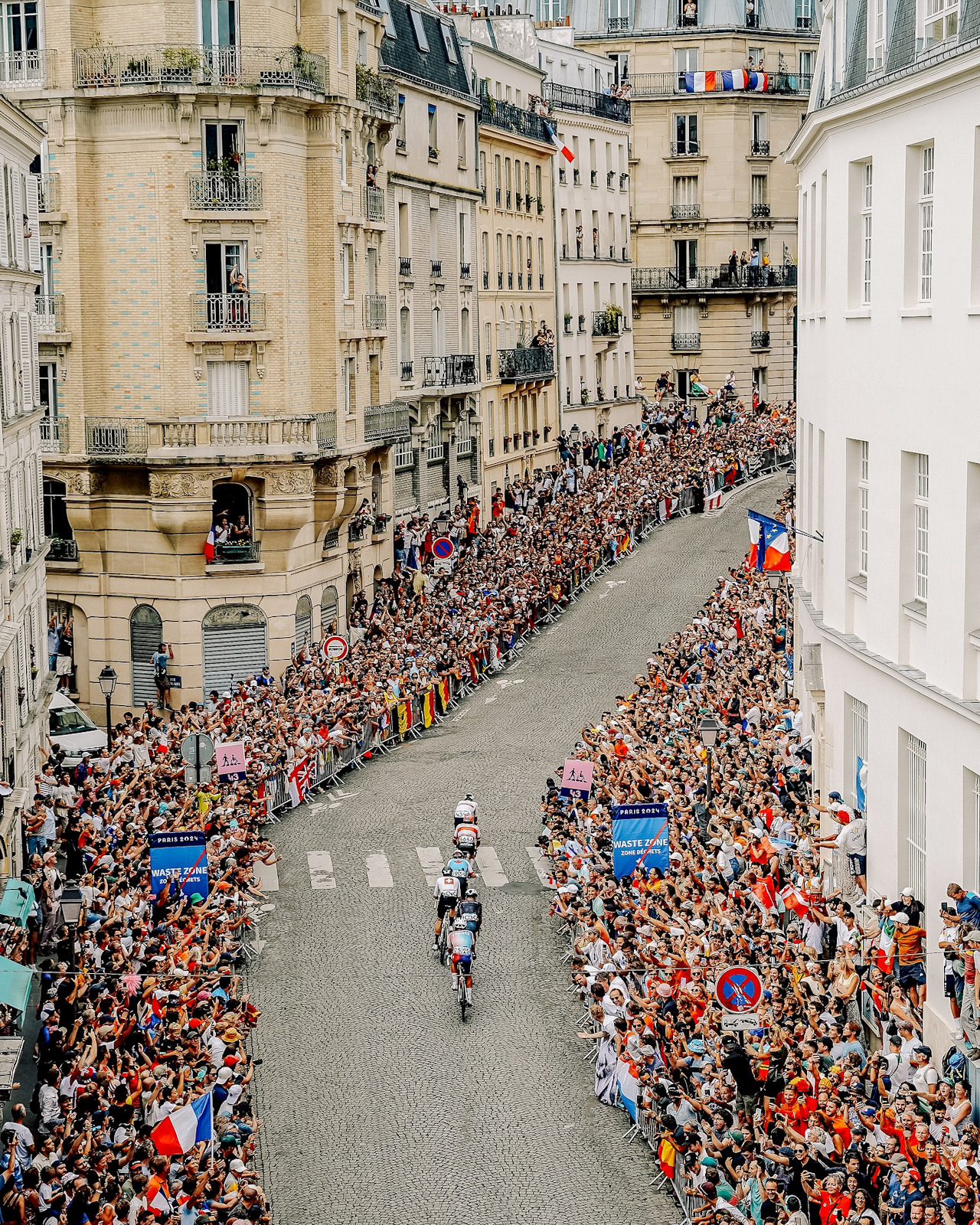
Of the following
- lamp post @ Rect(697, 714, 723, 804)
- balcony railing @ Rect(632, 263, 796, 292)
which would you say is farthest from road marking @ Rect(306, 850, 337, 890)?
balcony railing @ Rect(632, 263, 796, 292)

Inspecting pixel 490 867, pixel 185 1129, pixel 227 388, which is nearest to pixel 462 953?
pixel 185 1129

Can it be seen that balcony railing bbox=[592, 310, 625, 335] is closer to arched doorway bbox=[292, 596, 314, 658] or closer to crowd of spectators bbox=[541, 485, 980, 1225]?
arched doorway bbox=[292, 596, 314, 658]

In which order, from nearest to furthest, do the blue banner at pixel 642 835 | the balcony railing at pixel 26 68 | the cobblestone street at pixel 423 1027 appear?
the cobblestone street at pixel 423 1027 → the blue banner at pixel 642 835 → the balcony railing at pixel 26 68

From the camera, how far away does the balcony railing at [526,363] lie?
3009 inches

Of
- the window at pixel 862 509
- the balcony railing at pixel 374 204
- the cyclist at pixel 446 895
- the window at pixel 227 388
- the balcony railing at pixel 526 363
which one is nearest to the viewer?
the window at pixel 862 509

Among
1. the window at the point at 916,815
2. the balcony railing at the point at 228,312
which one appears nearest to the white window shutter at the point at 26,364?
the balcony railing at the point at 228,312

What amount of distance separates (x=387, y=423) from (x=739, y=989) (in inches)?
1435

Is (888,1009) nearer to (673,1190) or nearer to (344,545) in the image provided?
(673,1190)

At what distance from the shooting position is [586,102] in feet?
294

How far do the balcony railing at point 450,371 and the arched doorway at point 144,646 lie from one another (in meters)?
17.7

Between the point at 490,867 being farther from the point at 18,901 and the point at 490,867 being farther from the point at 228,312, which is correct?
the point at 228,312

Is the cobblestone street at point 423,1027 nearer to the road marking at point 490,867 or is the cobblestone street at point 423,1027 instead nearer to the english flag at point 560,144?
the road marking at point 490,867

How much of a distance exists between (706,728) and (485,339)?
38943 millimetres

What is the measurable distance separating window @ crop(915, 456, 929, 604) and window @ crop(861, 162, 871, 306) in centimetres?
350
